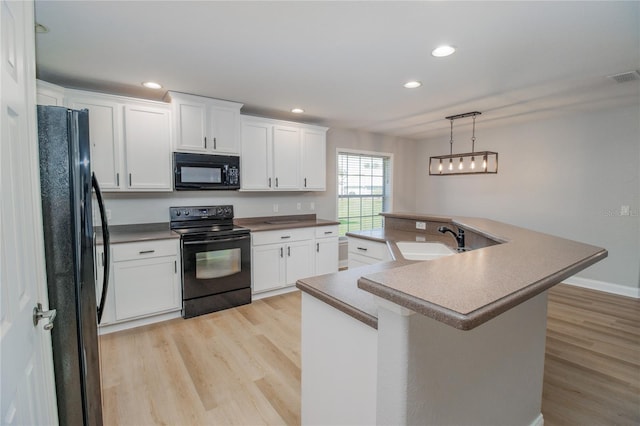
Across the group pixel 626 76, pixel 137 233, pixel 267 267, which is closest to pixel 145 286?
pixel 137 233

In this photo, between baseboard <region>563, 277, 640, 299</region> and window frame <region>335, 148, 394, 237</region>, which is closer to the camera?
baseboard <region>563, 277, 640, 299</region>

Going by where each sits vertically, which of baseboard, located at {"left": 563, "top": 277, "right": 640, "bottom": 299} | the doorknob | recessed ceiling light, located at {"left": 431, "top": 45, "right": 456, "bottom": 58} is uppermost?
recessed ceiling light, located at {"left": 431, "top": 45, "right": 456, "bottom": 58}

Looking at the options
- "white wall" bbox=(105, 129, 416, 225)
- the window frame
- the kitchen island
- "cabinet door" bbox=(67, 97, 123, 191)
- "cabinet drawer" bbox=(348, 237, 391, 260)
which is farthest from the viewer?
the window frame

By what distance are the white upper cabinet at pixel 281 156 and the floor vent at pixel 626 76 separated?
310 cm

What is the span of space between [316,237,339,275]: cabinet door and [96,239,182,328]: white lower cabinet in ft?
5.80

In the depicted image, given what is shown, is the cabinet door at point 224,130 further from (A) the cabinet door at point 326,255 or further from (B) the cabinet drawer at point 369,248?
(B) the cabinet drawer at point 369,248

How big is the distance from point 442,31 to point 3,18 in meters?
2.11

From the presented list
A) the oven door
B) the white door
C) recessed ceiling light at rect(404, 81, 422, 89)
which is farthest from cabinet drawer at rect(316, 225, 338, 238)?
the white door

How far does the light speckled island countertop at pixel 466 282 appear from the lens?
0.73 metres

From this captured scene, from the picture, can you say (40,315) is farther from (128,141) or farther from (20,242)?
(128,141)

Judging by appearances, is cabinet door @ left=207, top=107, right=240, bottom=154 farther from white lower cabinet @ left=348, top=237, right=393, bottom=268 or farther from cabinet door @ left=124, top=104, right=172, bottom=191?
white lower cabinet @ left=348, top=237, right=393, bottom=268

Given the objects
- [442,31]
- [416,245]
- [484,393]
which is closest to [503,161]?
[416,245]

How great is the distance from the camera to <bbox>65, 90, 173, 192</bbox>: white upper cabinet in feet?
9.46

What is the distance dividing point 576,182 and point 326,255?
138 inches
